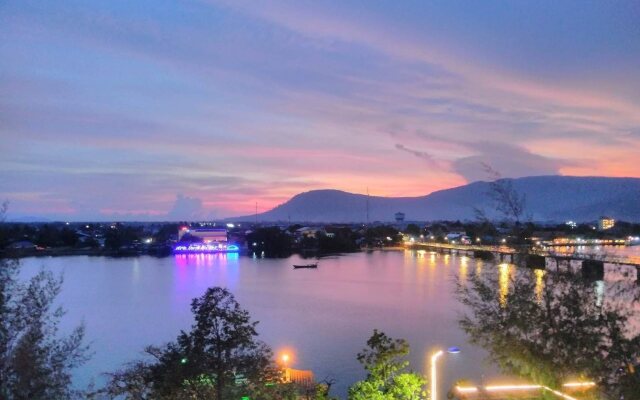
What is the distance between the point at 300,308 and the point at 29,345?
42.2 feet

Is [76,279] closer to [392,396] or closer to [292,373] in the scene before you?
[292,373]

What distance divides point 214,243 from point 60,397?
40841 mm

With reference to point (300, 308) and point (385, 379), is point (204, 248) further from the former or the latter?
point (385, 379)

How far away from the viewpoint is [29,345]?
8.21 ft

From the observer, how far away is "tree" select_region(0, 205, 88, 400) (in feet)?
7.95

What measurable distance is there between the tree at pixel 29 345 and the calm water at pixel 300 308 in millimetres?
1020

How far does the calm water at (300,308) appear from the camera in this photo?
940 cm

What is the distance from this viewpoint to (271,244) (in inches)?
1534

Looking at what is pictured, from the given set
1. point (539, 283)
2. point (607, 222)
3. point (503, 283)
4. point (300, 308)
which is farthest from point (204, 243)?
point (539, 283)

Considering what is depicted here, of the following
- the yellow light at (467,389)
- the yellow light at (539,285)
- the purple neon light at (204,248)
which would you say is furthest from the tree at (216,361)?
the purple neon light at (204,248)

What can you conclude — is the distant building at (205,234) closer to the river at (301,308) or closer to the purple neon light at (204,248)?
the purple neon light at (204,248)

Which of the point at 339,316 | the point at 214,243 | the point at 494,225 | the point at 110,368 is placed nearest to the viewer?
the point at 494,225

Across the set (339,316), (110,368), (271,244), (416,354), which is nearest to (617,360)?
(416,354)

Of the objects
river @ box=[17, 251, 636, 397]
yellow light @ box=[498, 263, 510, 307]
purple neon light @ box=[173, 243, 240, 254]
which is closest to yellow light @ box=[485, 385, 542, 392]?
yellow light @ box=[498, 263, 510, 307]
